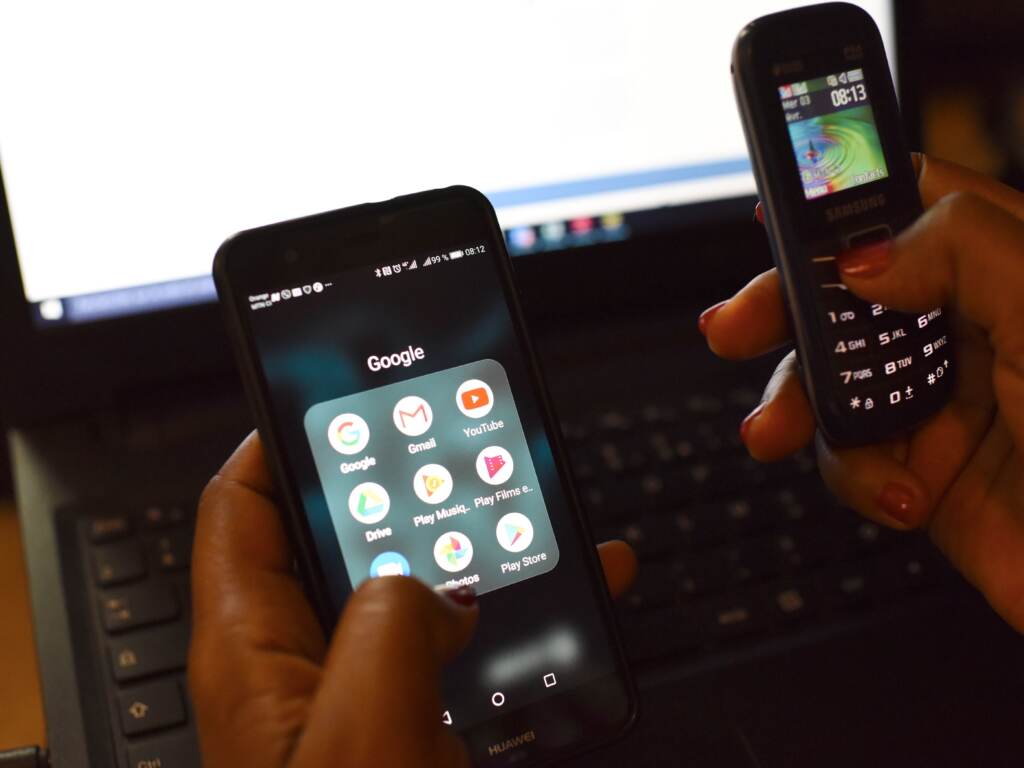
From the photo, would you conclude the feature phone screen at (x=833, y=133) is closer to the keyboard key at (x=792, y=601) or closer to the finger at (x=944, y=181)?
the finger at (x=944, y=181)

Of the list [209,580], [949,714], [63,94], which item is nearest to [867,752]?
[949,714]

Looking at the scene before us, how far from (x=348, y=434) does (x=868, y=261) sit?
21cm

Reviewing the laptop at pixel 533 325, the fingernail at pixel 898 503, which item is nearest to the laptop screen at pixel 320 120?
the laptop at pixel 533 325

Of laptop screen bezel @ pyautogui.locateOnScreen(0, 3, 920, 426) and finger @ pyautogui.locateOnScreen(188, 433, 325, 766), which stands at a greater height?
laptop screen bezel @ pyautogui.locateOnScreen(0, 3, 920, 426)

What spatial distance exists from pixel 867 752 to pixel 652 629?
10 cm

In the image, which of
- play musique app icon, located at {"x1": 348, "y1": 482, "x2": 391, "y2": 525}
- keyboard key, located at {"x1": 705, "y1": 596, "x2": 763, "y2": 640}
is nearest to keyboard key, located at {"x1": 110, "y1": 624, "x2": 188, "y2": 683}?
play musique app icon, located at {"x1": 348, "y1": 482, "x2": 391, "y2": 525}

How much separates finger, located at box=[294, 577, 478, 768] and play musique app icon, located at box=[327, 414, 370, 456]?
9cm

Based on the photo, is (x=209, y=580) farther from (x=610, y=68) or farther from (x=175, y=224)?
(x=610, y=68)

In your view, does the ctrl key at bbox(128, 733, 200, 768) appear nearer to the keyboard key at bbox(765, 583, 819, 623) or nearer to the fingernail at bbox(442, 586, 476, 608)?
the fingernail at bbox(442, 586, 476, 608)

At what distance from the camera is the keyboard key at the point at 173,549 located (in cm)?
45

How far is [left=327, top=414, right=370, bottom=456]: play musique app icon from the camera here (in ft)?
1.27

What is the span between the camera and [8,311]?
0.52 metres

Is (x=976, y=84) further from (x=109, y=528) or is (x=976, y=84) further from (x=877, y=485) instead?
(x=109, y=528)

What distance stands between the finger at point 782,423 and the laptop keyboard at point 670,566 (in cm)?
6
